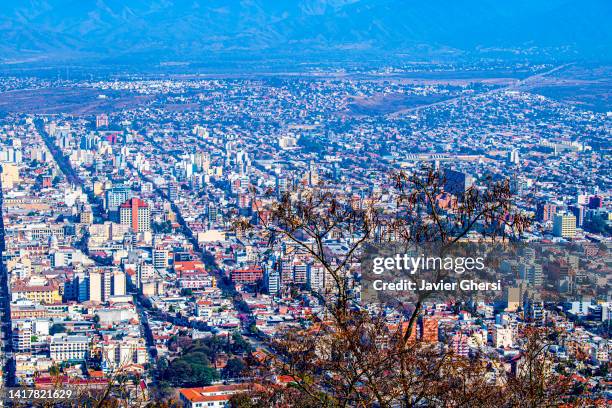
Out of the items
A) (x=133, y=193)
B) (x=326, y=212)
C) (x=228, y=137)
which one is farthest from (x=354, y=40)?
(x=326, y=212)

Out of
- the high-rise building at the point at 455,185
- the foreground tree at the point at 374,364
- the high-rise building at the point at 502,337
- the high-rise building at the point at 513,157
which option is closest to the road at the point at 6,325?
the high-rise building at the point at 455,185

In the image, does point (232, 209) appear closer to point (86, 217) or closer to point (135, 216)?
point (135, 216)

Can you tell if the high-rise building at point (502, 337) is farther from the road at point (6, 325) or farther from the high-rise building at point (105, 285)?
the high-rise building at point (105, 285)

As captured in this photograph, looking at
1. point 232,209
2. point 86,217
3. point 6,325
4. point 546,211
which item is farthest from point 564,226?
point 232,209

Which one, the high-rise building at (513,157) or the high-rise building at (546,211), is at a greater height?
the high-rise building at (513,157)

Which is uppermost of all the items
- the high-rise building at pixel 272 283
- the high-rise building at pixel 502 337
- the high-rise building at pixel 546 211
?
the high-rise building at pixel 546 211

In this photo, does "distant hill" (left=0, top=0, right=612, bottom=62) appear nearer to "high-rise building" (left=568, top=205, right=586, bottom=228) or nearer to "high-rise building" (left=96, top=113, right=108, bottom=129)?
"high-rise building" (left=96, top=113, right=108, bottom=129)
